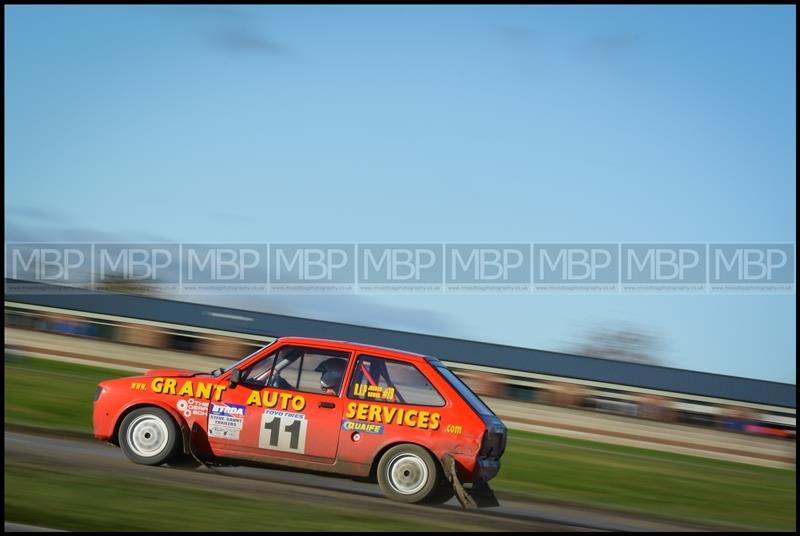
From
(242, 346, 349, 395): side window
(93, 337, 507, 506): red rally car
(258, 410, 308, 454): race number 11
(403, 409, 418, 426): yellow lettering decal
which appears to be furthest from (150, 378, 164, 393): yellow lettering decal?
(403, 409, 418, 426): yellow lettering decal

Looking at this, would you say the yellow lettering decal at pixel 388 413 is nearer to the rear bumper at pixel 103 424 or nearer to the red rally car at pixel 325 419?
the red rally car at pixel 325 419

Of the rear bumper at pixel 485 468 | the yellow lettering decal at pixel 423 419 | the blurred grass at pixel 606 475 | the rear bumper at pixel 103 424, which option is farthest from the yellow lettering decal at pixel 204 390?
the blurred grass at pixel 606 475

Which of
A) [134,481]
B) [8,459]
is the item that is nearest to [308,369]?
[134,481]

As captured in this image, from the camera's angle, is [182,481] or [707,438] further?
[707,438]

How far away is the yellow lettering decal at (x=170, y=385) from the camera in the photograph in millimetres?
9742

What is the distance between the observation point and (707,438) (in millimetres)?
30172

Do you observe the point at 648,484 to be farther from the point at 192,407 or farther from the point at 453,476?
the point at 192,407

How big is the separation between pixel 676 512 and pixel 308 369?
589 cm

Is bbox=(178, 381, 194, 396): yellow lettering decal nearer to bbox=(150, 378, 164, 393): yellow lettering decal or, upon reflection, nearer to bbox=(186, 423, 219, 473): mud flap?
bbox=(150, 378, 164, 393): yellow lettering decal

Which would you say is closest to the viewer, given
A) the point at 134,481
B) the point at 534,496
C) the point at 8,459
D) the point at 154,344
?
the point at 134,481

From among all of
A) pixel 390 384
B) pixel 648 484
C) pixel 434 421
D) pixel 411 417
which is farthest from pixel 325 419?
pixel 648 484

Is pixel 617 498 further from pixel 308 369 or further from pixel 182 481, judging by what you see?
pixel 182 481

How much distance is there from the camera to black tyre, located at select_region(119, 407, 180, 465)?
9648 mm

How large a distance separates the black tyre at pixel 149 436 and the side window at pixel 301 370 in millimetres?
977
